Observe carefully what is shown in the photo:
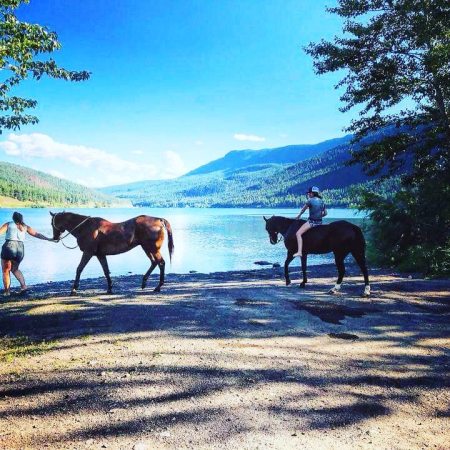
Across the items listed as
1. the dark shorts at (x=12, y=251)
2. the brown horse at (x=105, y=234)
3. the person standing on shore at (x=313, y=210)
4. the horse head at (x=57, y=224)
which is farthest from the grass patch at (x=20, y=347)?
the person standing on shore at (x=313, y=210)

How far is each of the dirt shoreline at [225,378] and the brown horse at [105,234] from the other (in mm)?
2717

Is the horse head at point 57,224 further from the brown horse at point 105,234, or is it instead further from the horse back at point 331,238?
the horse back at point 331,238

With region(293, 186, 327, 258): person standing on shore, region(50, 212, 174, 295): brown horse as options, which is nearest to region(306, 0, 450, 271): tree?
region(293, 186, 327, 258): person standing on shore

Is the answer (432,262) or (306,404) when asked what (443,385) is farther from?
(432,262)

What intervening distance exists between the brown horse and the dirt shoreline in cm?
272

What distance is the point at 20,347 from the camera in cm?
720

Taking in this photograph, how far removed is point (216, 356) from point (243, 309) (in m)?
3.78

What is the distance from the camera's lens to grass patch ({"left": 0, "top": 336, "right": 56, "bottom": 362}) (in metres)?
6.73

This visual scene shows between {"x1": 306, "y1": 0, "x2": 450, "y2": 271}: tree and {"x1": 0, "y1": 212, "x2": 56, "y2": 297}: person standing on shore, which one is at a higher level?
{"x1": 306, "y1": 0, "x2": 450, "y2": 271}: tree

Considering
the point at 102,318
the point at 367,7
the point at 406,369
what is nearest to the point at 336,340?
the point at 406,369

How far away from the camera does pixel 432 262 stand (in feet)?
60.5

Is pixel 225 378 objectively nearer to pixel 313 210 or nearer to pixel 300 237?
pixel 300 237

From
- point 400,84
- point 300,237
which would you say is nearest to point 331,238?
point 300,237

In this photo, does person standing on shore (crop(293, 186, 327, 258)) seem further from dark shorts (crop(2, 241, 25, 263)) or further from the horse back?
dark shorts (crop(2, 241, 25, 263))
